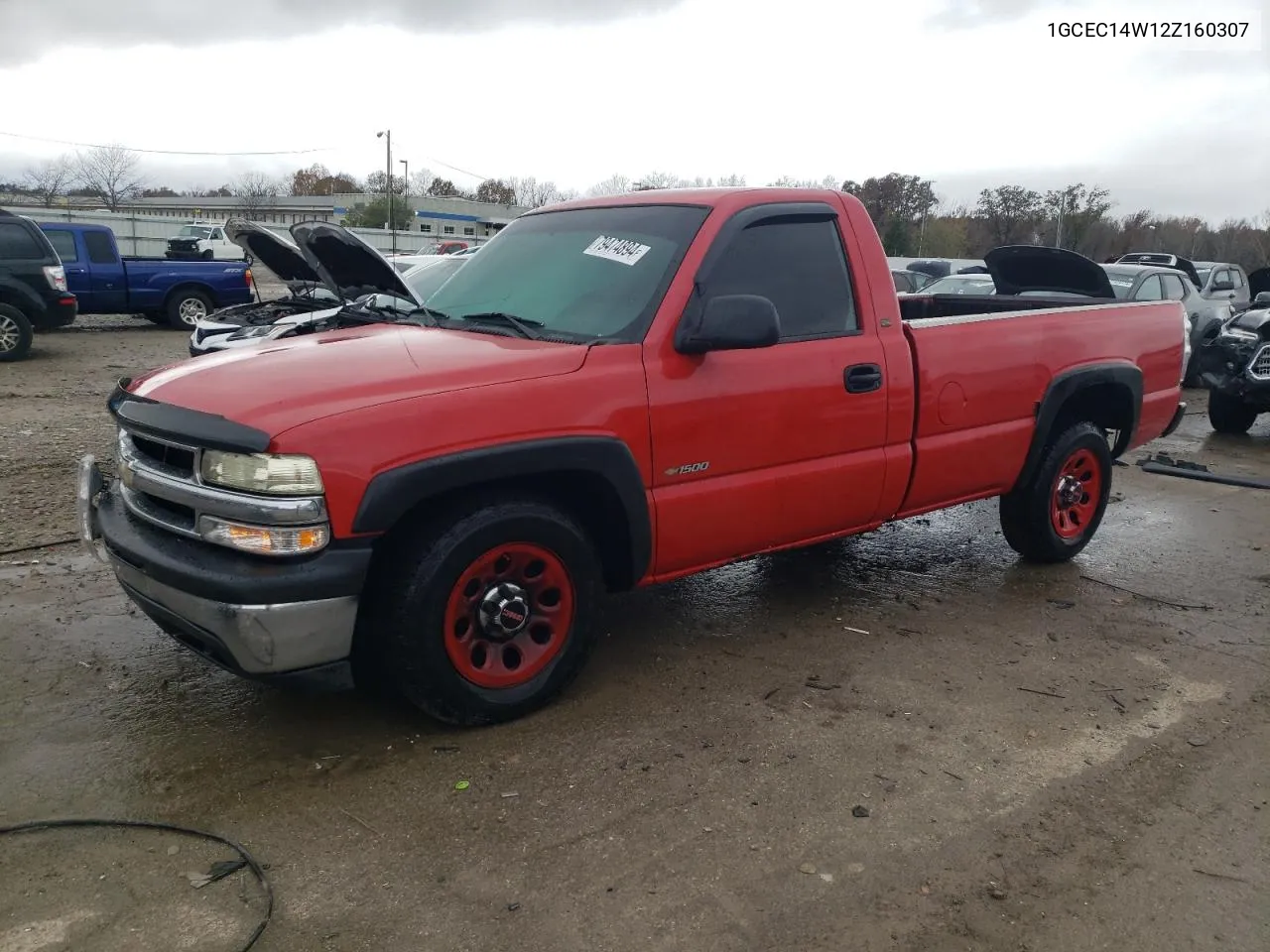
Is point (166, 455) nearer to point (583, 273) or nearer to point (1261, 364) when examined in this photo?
point (583, 273)

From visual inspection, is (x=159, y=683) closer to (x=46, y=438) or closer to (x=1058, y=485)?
(x=1058, y=485)

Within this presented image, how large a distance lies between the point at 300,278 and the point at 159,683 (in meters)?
5.53

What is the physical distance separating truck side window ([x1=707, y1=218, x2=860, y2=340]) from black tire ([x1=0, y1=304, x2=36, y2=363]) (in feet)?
38.0

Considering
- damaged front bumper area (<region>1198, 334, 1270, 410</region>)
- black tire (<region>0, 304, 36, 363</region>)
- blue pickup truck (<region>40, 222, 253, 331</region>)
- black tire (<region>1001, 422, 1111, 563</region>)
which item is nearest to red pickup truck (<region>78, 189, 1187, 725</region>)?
black tire (<region>1001, 422, 1111, 563</region>)

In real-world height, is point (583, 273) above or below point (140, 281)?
above

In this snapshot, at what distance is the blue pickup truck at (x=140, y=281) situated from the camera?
49.8 ft

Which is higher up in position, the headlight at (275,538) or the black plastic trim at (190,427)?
the black plastic trim at (190,427)

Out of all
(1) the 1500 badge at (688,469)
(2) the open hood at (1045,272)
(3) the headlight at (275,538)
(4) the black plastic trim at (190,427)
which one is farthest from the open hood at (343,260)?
(2) the open hood at (1045,272)

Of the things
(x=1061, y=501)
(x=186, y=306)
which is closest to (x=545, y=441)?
(x=1061, y=501)

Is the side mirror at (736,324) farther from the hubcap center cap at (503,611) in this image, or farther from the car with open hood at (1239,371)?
the car with open hood at (1239,371)

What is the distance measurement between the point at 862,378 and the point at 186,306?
14854 millimetres

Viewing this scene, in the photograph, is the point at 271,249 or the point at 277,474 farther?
the point at 271,249

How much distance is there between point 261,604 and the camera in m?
2.92

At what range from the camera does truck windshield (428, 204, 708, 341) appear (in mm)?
3742
